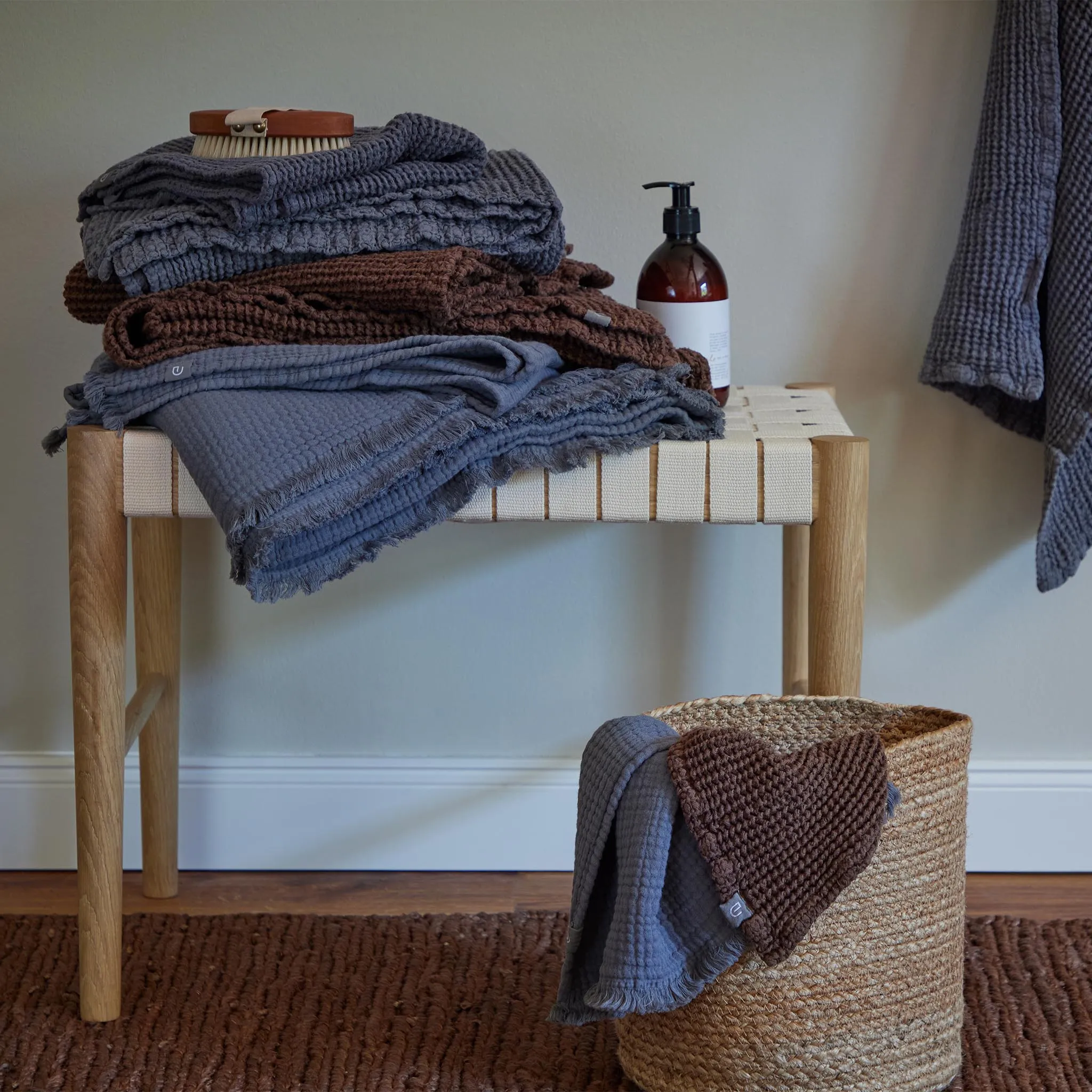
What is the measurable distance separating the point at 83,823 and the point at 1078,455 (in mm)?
973

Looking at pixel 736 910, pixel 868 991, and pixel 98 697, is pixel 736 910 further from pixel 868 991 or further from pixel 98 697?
pixel 98 697

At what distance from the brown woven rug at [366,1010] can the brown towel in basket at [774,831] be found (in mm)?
272

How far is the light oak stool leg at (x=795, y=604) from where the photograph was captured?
1292 mm

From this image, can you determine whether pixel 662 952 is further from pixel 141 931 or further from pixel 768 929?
pixel 141 931

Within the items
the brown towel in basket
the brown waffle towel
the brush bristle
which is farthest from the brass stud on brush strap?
the brown towel in basket

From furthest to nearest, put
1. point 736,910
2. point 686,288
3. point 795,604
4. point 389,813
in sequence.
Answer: point 389,813 < point 795,604 < point 686,288 < point 736,910

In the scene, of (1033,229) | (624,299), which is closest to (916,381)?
(1033,229)

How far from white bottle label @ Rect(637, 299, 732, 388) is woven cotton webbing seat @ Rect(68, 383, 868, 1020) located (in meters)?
0.07

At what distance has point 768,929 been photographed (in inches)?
34.1

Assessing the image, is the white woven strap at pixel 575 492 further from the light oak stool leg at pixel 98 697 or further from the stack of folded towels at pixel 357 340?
the light oak stool leg at pixel 98 697

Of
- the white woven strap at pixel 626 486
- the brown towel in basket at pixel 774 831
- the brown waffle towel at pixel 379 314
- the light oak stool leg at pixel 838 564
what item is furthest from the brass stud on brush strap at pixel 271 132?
the brown towel in basket at pixel 774 831

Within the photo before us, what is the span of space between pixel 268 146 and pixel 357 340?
0.18 metres

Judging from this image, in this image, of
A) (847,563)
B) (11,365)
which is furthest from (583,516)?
(11,365)

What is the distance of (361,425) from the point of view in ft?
3.01
